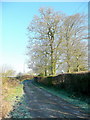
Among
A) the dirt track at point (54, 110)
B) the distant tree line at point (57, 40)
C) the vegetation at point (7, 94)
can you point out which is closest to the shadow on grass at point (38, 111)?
the dirt track at point (54, 110)

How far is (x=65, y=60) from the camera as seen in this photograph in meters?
13.8

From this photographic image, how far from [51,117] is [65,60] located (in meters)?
10.8

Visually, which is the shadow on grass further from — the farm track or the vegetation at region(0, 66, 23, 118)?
the vegetation at region(0, 66, 23, 118)

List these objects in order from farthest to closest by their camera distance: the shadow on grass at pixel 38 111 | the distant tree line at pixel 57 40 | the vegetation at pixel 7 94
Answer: the distant tree line at pixel 57 40 → the vegetation at pixel 7 94 → the shadow on grass at pixel 38 111

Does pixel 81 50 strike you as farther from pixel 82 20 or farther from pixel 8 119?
pixel 8 119

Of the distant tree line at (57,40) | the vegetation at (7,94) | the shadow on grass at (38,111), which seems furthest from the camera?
the distant tree line at (57,40)

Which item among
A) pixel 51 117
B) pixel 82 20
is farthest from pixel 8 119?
pixel 82 20

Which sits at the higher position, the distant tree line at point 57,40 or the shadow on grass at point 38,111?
the distant tree line at point 57,40

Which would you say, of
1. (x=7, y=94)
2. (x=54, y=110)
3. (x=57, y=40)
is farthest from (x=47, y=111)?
(x=57, y=40)

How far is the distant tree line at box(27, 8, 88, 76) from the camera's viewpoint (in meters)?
13.5

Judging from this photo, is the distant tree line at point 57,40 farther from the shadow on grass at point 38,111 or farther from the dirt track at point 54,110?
the shadow on grass at point 38,111

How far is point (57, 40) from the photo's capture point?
14141mm

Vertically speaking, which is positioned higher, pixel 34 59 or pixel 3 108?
pixel 34 59

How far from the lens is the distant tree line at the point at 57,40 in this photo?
13519 millimetres
